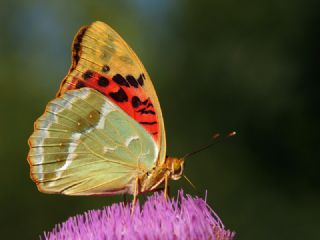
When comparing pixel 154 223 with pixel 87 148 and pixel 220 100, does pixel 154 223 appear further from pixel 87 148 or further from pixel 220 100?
pixel 220 100

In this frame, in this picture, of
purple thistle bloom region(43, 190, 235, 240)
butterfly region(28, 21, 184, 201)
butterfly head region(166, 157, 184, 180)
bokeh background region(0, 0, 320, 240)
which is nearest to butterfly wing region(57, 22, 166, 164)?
butterfly region(28, 21, 184, 201)

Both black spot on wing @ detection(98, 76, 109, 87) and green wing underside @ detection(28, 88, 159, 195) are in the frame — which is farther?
black spot on wing @ detection(98, 76, 109, 87)

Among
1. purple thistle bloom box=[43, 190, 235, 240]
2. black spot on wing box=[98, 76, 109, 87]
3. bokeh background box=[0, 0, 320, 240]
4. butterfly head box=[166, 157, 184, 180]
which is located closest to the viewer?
purple thistle bloom box=[43, 190, 235, 240]

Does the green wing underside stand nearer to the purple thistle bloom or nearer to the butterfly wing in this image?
the butterfly wing

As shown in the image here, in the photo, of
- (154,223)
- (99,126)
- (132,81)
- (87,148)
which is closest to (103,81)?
(132,81)

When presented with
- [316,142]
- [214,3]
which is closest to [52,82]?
[214,3]

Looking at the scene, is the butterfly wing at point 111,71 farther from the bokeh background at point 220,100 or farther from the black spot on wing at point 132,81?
the bokeh background at point 220,100

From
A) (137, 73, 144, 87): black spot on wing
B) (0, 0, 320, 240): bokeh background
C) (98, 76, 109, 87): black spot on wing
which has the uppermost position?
(137, 73, 144, 87): black spot on wing
